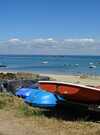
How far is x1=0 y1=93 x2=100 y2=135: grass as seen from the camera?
9.02m

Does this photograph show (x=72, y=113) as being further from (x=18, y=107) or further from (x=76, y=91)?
(x=18, y=107)

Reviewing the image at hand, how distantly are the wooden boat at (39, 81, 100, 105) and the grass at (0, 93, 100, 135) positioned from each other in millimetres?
358

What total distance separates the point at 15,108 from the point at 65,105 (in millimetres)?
1531

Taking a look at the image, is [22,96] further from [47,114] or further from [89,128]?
[89,128]

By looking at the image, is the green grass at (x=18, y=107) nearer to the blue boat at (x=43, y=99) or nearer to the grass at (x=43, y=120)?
the grass at (x=43, y=120)

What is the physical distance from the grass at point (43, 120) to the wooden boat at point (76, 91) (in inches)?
14.1

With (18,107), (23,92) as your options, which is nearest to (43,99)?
(18,107)

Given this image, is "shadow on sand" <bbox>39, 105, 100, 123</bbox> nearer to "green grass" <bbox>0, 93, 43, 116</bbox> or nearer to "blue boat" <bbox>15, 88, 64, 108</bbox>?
"blue boat" <bbox>15, 88, 64, 108</bbox>

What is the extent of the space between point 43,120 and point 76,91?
1.75m

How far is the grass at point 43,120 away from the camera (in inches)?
355

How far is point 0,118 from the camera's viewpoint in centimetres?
1031

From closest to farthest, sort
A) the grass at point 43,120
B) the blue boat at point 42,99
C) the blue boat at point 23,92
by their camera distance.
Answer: the grass at point 43,120 < the blue boat at point 42,99 < the blue boat at point 23,92

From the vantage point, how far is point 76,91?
37.9ft

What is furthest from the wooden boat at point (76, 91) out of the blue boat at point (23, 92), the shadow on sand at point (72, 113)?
the blue boat at point (23, 92)
